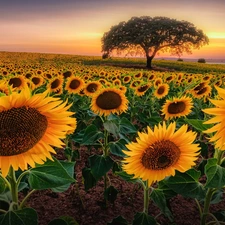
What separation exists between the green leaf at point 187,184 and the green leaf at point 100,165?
3.41 ft

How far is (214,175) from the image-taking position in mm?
2156

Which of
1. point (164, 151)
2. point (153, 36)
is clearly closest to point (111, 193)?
point (164, 151)

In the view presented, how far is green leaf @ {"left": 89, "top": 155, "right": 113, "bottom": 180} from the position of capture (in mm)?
3312

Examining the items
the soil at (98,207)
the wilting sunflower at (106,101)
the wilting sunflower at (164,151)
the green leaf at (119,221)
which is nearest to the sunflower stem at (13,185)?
the wilting sunflower at (164,151)

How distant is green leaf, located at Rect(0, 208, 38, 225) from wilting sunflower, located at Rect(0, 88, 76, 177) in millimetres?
320

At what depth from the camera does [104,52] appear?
47.4 meters

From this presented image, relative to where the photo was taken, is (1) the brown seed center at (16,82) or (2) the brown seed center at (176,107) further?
(1) the brown seed center at (16,82)

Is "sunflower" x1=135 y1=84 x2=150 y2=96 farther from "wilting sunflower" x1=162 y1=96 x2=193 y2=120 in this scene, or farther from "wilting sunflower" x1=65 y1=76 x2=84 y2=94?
"wilting sunflower" x1=162 y1=96 x2=193 y2=120

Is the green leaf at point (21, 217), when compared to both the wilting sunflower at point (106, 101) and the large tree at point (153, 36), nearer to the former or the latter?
the wilting sunflower at point (106, 101)

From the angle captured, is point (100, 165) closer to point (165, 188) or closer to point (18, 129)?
point (165, 188)

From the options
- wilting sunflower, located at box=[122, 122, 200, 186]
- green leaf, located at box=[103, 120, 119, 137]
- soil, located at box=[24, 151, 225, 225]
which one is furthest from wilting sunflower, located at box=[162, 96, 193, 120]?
wilting sunflower, located at box=[122, 122, 200, 186]

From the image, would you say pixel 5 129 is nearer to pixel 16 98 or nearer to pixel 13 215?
pixel 16 98

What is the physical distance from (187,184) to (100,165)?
116 centimetres

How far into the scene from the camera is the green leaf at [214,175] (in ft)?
6.93
